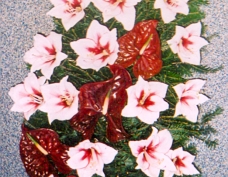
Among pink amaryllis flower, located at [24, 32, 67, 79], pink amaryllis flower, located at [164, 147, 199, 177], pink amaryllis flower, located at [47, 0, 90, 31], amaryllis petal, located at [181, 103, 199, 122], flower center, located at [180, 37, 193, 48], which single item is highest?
pink amaryllis flower, located at [47, 0, 90, 31]

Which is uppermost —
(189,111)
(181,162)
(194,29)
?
(194,29)

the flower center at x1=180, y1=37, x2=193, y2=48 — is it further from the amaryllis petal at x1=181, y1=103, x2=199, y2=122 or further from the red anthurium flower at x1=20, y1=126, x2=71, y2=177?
the red anthurium flower at x1=20, y1=126, x2=71, y2=177

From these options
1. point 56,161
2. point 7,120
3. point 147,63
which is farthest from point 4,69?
point 147,63

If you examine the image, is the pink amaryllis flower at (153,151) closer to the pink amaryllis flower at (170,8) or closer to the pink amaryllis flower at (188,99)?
the pink amaryllis flower at (188,99)

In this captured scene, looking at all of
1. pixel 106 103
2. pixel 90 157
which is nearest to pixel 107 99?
pixel 106 103

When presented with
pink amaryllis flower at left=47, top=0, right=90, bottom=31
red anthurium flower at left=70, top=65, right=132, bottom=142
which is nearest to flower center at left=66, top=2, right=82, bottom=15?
pink amaryllis flower at left=47, top=0, right=90, bottom=31

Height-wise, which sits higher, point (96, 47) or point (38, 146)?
point (96, 47)

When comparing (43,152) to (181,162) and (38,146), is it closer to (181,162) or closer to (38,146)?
(38,146)
